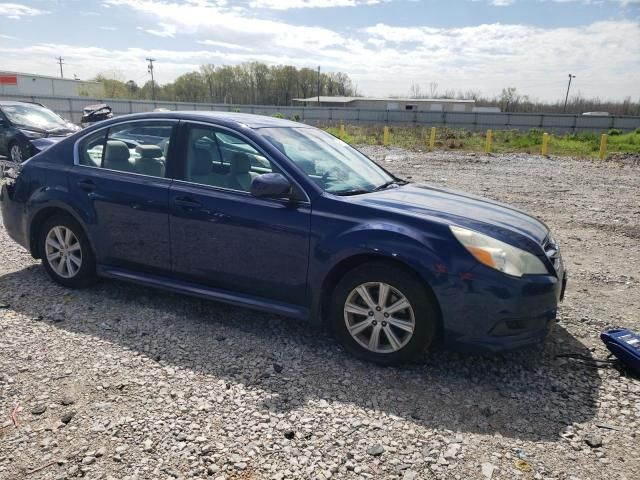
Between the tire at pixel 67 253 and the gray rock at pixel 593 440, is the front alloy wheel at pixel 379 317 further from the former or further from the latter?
the tire at pixel 67 253

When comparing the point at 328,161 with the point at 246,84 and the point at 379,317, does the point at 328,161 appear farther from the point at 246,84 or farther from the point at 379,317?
the point at 246,84

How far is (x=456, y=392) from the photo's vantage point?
10.7ft

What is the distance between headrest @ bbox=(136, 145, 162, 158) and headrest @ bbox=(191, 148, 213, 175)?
0.34 metres

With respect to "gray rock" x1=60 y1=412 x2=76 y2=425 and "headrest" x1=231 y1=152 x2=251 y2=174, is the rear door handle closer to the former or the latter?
"headrest" x1=231 y1=152 x2=251 y2=174

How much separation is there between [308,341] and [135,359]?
127 centimetres

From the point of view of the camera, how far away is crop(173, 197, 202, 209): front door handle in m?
3.93

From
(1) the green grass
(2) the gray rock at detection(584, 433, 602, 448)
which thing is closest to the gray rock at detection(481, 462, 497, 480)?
(2) the gray rock at detection(584, 433, 602, 448)

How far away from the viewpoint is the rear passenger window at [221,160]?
3881 mm

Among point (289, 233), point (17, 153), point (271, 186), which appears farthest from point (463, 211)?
point (17, 153)

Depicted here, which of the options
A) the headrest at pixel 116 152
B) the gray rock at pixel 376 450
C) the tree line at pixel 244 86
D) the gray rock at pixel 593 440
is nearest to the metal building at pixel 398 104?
the tree line at pixel 244 86

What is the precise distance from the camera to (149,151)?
4305mm

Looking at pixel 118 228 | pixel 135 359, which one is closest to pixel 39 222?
pixel 118 228

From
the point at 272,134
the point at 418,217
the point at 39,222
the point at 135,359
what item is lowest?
the point at 135,359

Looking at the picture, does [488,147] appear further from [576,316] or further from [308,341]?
[308,341]
